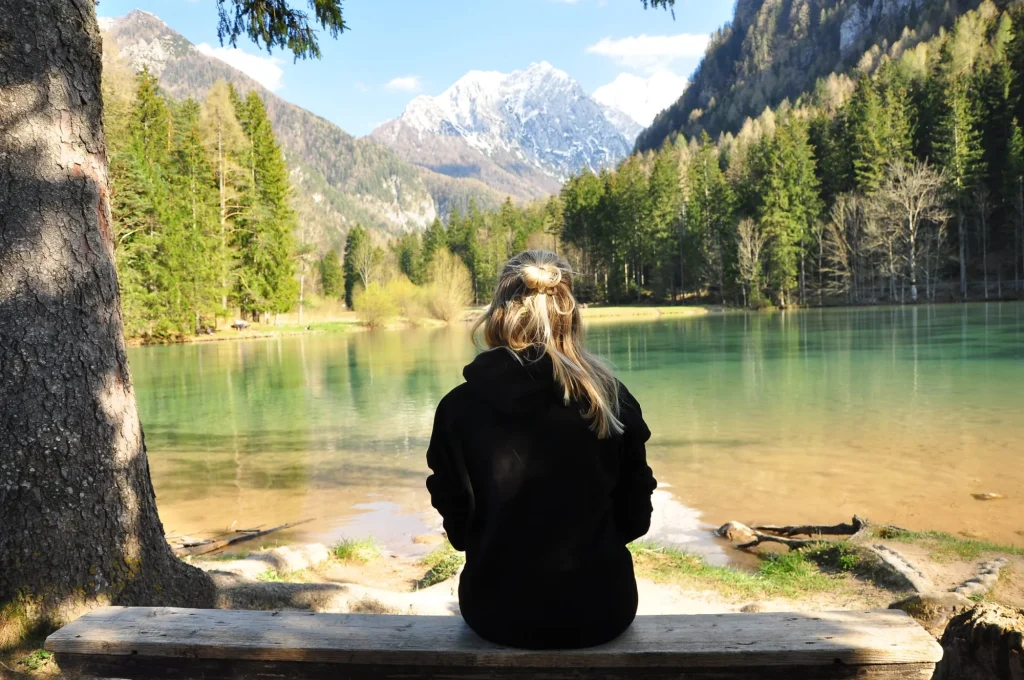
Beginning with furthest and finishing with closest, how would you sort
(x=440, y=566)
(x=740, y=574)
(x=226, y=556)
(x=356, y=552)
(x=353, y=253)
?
1. (x=353, y=253)
2. (x=356, y=552)
3. (x=226, y=556)
4. (x=440, y=566)
5. (x=740, y=574)

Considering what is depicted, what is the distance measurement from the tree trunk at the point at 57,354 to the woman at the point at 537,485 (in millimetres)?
1719

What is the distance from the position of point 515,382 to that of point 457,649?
28.5 inches

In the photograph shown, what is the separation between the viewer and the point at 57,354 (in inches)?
107

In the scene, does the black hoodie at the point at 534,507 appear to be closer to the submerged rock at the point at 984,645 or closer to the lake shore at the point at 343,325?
the submerged rock at the point at 984,645

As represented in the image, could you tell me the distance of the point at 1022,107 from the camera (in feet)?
151

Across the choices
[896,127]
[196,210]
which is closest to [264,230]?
[196,210]

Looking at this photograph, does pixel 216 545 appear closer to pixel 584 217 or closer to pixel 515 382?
pixel 515 382

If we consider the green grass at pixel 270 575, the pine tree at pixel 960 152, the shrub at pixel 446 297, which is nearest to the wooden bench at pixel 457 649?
the green grass at pixel 270 575

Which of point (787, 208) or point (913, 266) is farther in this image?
point (787, 208)

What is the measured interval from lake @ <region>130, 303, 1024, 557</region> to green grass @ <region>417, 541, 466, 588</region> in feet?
2.28

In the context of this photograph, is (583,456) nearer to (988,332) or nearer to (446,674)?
(446,674)

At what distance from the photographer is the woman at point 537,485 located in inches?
71.8

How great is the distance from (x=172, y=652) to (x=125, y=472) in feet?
3.82

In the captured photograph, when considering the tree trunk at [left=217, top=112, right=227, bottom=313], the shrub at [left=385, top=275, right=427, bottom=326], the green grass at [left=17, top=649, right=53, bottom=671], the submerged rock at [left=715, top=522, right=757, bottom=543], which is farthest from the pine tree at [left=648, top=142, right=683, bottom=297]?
the green grass at [left=17, top=649, right=53, bottom=671]
